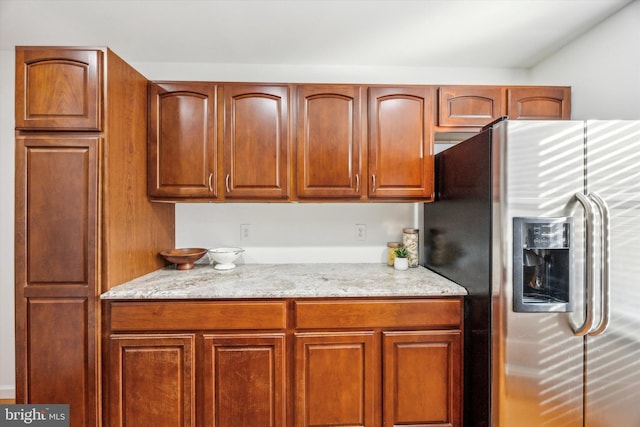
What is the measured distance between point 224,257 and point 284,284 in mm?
600

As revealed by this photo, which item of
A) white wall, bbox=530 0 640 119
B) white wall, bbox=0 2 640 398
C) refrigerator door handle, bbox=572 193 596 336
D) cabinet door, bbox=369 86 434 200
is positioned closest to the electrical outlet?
white wall, bbox=0 2 640 398

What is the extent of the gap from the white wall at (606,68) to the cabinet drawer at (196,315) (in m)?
2.30

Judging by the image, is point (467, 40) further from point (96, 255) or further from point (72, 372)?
point (72, 372)

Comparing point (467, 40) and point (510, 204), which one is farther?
point (467, 40)

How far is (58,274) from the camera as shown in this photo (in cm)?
160

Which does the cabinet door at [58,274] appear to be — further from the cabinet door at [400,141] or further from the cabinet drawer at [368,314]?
the cabinet door at [400,141]

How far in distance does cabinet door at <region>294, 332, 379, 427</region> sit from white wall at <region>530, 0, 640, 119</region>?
6.58 ft

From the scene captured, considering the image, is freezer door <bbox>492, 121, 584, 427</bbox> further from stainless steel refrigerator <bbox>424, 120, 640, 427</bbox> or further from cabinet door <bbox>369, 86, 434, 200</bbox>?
cabinet door <bbox>369, 86, 434, 200</bbox>

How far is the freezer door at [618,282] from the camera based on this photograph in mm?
1396

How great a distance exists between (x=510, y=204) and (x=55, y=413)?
2.51m

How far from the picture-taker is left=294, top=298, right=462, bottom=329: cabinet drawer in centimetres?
169

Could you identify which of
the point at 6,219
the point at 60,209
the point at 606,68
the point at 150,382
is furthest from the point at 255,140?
the point at 606,68

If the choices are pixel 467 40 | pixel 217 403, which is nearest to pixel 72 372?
pixel 217 403

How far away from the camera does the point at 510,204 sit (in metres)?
1.40
